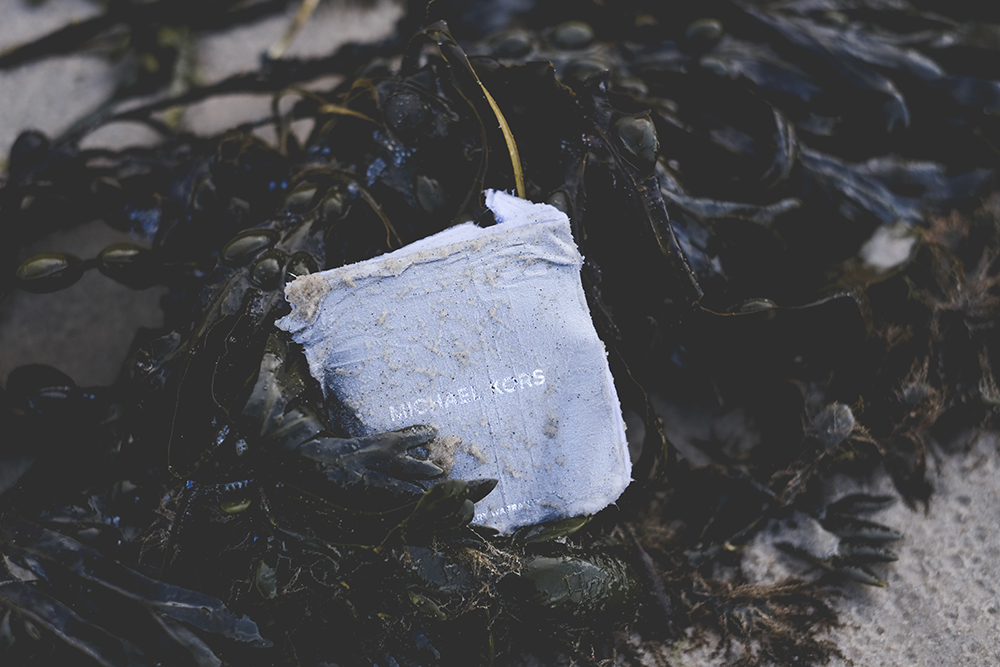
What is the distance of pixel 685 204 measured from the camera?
60.9 inches

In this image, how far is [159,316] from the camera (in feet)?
5.73

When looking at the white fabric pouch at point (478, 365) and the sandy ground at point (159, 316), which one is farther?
the sandy ground at point (159, 316)

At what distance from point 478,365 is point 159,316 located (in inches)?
41.3

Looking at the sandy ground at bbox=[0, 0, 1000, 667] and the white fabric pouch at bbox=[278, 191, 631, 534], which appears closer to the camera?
the white fabric pouch at bbox=[278, 191, 631, 534]

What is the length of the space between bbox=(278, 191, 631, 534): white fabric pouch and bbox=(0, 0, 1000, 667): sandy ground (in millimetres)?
483

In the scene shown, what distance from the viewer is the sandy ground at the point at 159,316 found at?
51.5 inches

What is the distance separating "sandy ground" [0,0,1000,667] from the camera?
4.29ft

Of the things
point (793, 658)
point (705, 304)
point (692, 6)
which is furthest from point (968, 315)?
point (692, 6)

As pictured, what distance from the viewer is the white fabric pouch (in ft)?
3.94

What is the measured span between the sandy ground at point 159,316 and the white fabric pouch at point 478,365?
1.58 ft

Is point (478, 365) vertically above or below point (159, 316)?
above

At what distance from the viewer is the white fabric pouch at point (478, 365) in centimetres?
120

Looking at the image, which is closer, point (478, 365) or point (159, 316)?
point (478, 365)

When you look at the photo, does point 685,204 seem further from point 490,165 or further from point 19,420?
point 19,420
